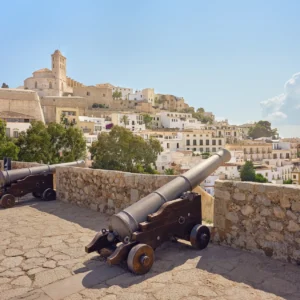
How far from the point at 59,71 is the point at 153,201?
281 feet

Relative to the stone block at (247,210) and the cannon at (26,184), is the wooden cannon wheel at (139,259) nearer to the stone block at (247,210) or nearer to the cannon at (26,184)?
the stone block at (247,210)

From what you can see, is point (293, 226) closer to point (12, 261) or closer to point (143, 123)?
point (12, 261)

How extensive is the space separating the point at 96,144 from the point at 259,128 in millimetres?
76199

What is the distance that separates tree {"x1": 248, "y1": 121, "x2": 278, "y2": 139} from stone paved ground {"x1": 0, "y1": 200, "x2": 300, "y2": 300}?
100530 mm

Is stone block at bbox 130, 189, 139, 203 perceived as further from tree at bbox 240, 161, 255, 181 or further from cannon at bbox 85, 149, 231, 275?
tree at bbox 240, 161, 255, 181

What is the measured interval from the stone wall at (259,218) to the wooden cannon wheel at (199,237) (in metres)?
0.25

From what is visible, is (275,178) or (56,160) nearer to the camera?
(56,160)

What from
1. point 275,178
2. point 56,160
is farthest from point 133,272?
point 275,178

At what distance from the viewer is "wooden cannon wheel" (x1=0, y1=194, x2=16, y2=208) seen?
635 centimetres

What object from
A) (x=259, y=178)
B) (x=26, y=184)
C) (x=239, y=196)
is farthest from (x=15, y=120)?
(x=239, y=196)

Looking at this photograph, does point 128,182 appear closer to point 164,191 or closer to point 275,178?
point 164,191

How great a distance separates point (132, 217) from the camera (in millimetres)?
3264

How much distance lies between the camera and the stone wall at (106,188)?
Answer: 16.3ft

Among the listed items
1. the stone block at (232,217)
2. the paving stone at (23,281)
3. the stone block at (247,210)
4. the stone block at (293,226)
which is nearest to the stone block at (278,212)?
the stone block at (293,226)
